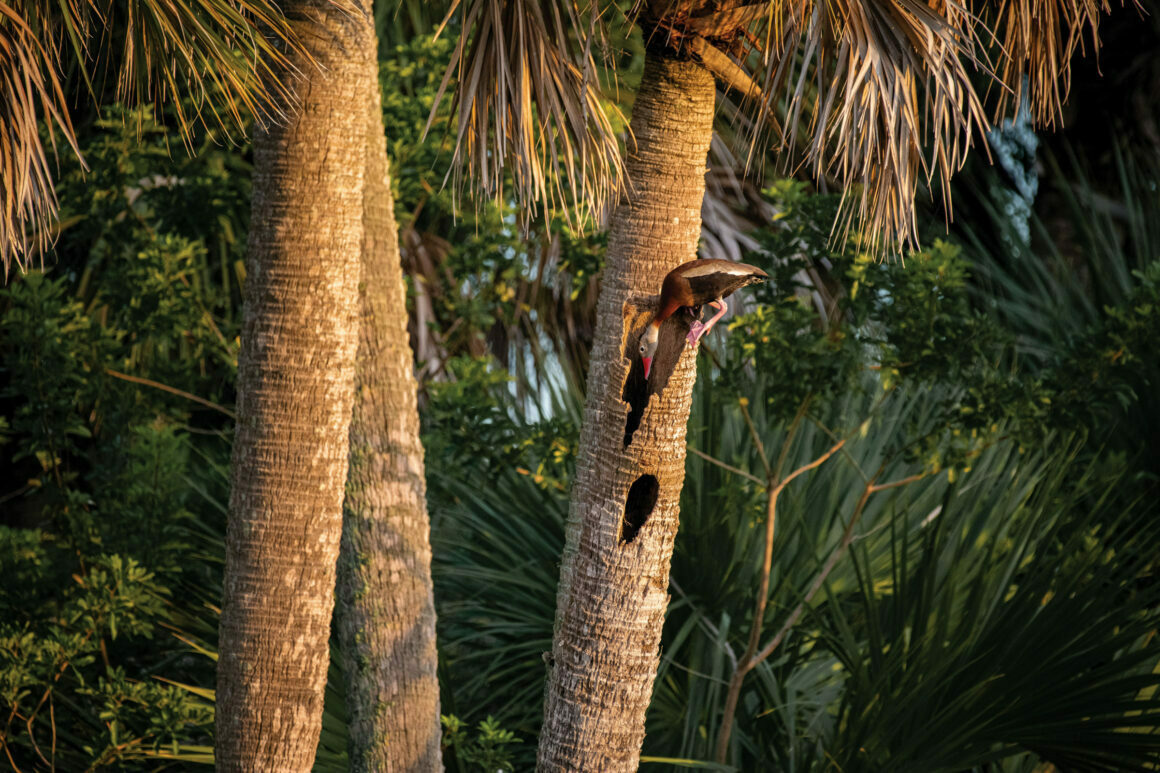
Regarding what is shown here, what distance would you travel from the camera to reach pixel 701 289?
2.45 meters

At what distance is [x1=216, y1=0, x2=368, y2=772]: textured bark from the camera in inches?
116

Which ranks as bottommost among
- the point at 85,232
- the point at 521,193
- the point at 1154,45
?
the point at 85,232

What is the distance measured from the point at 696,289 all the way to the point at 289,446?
1268 mm

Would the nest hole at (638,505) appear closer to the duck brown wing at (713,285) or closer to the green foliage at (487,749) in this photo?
the duck brown wing at (713,285)

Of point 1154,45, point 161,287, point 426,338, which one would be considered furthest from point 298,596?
point 1154,45

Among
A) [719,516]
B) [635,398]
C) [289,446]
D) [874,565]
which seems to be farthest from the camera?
[874,565]

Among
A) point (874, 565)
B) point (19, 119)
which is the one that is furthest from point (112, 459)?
point (874, 565)

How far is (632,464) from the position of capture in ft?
8.41

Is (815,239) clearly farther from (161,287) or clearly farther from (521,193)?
(161,287)

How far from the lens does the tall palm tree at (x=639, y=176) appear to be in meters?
2.50

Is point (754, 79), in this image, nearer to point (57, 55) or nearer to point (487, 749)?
point (57, 55)

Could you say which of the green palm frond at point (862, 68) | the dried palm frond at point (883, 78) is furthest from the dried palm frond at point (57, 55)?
the dried palm frond at point (883, 78)

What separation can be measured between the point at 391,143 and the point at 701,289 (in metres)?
2.97

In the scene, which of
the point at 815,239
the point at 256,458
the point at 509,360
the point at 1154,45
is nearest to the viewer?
the point at 256,458
